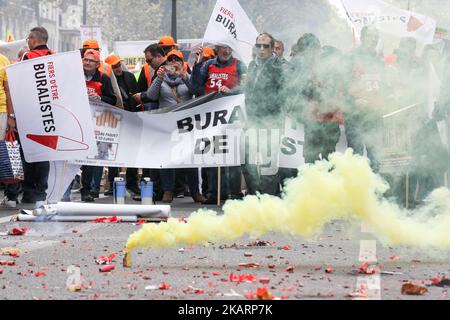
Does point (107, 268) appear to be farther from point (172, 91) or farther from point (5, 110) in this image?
point (172, 91)

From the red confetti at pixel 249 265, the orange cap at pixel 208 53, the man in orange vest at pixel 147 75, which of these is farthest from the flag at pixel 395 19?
the red confetti at pixel 249 265

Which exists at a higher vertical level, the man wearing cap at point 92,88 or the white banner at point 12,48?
the white banner at point 12,48

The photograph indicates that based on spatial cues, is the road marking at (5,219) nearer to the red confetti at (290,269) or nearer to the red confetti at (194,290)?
the red confetti at (290,269)

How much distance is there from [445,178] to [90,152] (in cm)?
490

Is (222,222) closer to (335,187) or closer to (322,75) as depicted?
(335,187)

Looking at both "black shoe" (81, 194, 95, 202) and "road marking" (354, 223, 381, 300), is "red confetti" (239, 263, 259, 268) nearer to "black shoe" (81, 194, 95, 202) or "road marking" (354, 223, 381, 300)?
"road marking" (354, 223, 381, 300)

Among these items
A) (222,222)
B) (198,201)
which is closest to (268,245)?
(222,222)

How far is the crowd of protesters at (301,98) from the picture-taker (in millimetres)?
12383

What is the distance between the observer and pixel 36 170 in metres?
14.1

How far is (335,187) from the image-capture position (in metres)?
8.22

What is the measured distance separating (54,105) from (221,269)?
204 inches

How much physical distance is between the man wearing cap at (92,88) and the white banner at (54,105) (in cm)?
158

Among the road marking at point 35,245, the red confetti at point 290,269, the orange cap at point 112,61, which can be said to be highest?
the orange cap at point 112,61

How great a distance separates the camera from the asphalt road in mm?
7062
